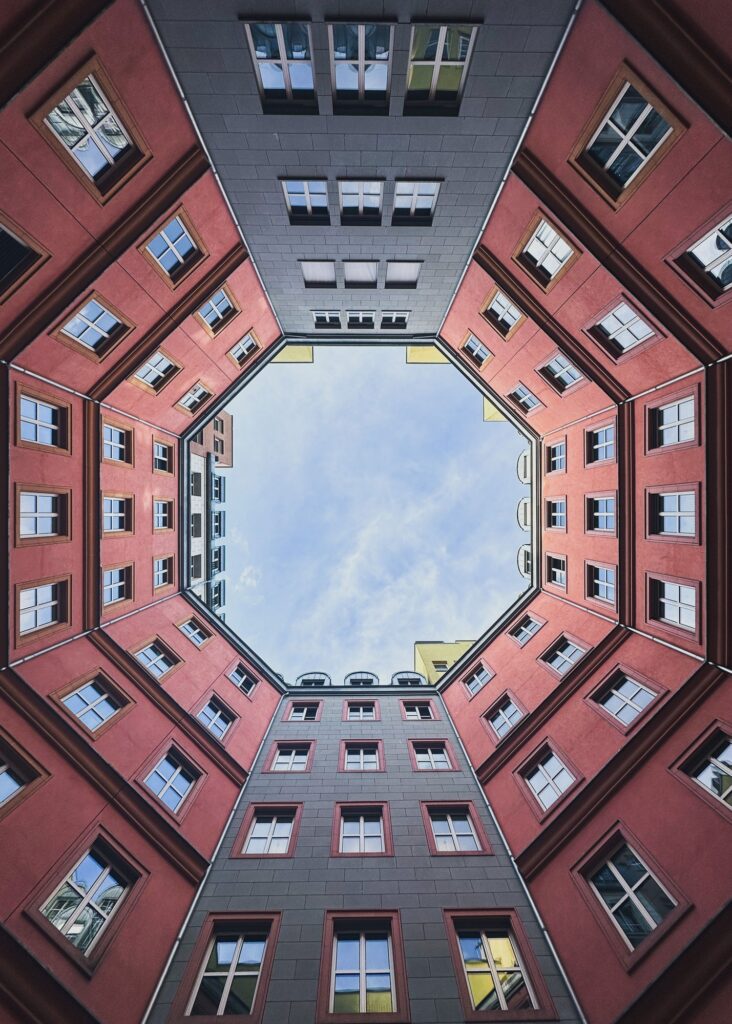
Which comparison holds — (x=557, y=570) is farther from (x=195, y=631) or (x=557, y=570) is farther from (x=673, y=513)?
(x=195, y=631)

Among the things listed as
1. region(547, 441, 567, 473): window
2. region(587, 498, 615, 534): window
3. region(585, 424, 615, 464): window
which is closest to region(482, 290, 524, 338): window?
region(585, 424, 615, 464): window

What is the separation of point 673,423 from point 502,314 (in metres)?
10.5

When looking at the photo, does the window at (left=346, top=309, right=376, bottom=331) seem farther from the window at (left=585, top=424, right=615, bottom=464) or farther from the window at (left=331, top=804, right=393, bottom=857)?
the window at (left=331, top=804, right=393, bottom=857)

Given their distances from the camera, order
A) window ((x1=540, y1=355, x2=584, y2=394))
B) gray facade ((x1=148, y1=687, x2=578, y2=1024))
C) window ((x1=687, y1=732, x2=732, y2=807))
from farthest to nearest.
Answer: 1. window ((x1=540, y1=355, x2=584, y2=394))
2. gray facade ((x1=148, y1=687, x2=578, y2=1024))
3. window ((x1=687, y1=732, x2=732, y2=807))

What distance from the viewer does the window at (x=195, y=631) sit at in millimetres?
28359

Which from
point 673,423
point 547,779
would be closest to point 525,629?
point 547,779

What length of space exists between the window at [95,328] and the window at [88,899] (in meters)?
17.2

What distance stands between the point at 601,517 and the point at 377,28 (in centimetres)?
2051

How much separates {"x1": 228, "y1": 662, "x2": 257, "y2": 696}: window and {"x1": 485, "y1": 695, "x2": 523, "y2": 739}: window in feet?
46.7

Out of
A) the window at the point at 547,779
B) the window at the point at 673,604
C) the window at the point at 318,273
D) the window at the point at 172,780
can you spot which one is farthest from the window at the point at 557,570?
the window at the point at 172,780

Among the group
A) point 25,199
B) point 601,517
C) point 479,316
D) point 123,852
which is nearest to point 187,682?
point 123,852

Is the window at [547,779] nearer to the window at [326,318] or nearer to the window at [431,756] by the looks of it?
the window at [431,756]

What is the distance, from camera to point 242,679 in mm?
30375

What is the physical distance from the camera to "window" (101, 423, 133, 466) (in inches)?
Result: 860
